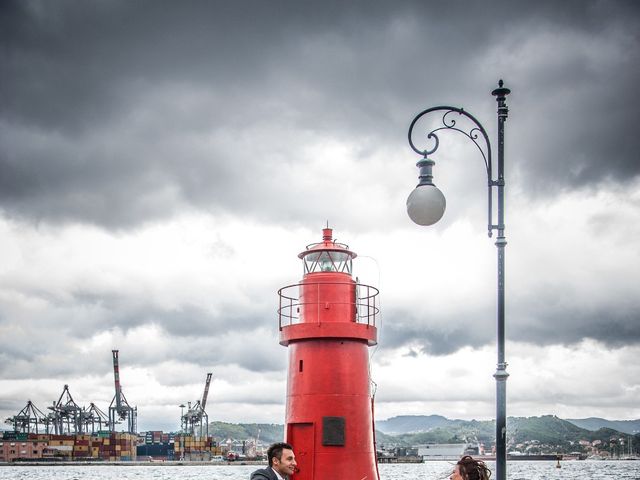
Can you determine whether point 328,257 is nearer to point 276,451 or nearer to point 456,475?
point 276,451

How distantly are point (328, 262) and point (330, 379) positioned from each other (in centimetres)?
227

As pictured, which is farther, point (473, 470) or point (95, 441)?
point (95, 441)

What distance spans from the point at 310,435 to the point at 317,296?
8.29 feet

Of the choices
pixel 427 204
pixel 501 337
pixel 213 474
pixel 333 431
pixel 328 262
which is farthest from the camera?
pixel 213 474

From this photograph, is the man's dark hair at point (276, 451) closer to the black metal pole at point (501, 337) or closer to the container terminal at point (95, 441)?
the black metal pole at point (501, 337)

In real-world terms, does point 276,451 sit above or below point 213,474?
above

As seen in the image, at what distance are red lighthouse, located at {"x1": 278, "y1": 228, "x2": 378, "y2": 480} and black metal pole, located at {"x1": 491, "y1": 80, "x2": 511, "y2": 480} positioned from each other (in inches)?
259

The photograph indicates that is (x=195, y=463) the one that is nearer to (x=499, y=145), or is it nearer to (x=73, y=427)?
(x=73, y=427)

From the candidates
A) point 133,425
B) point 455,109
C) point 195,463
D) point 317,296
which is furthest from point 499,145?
point 133,425

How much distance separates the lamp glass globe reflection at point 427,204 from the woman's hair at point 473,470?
374cm

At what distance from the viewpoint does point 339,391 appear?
14984mm

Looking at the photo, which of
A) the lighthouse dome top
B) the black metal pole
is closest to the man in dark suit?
the black metal pole

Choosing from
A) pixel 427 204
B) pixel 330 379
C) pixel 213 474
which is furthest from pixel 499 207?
pixel 213 474

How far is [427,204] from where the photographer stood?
887 centimetres
